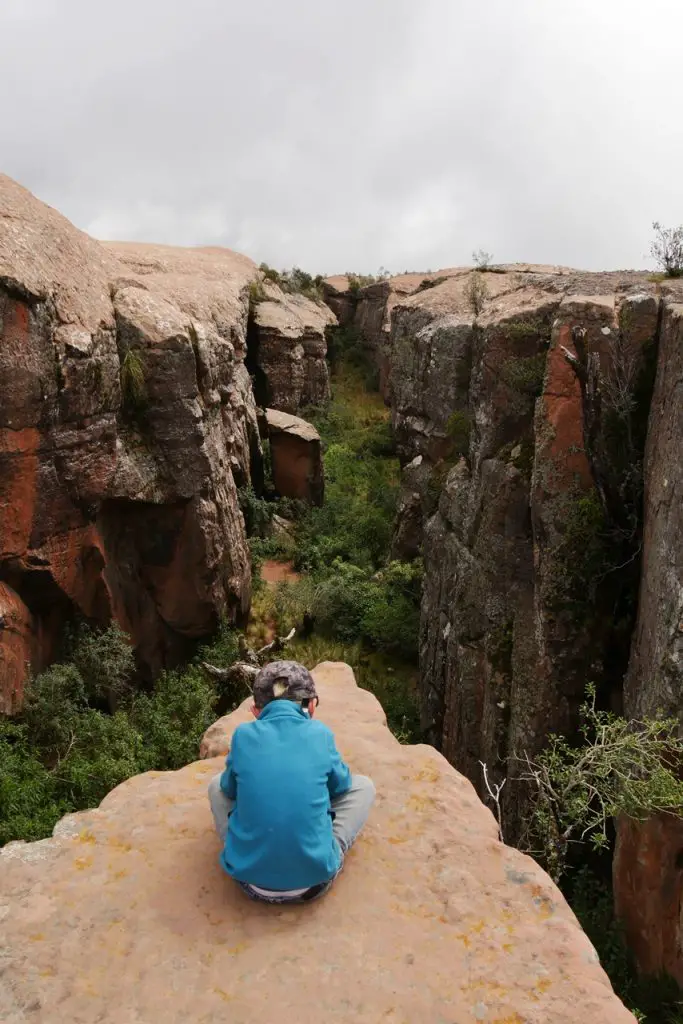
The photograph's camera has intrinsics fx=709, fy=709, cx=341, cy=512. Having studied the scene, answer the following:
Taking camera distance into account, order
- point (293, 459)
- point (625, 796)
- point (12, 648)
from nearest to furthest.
Result: 1. point (625, 796)
2. point (12, 648)
3. point (293, 459)

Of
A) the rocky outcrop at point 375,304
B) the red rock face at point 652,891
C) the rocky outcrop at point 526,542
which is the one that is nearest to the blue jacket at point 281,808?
the red rock face at point 652,891

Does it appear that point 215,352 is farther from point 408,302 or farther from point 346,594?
point 408,302

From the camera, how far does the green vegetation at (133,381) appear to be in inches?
419

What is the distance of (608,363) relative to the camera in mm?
7477

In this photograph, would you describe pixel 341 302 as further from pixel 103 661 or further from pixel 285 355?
pixel 103 661

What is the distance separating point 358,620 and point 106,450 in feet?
21.3

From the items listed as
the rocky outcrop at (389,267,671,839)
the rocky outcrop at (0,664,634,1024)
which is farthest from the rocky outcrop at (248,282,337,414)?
the rocky outcrop at (0,664,634,1024)

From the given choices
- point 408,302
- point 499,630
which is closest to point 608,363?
point 499,630

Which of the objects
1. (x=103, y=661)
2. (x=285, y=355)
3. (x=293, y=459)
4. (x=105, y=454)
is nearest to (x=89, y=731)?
(x=103, y=661)

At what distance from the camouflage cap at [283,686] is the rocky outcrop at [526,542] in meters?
4.31

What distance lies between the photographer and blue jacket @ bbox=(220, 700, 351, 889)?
3410 millimetres

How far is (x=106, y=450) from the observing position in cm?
1044

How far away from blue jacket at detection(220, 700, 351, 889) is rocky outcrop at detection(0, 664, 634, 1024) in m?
0.27

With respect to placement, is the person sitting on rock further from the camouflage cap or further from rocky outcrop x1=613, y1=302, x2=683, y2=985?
rocky outcrop x1=613, y1=302, x2=683, y2=985
